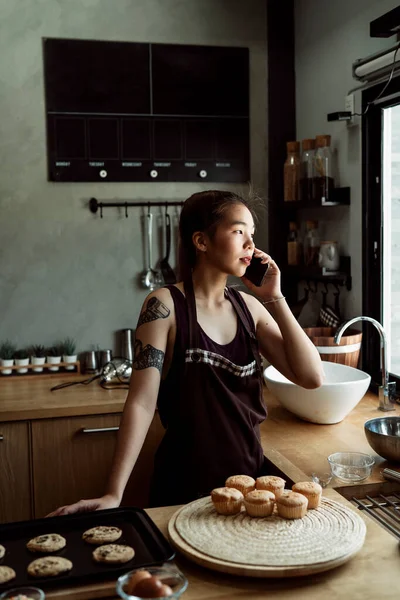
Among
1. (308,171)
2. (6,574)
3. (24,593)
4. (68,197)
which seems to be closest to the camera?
(24,593)

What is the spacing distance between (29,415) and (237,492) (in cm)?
153

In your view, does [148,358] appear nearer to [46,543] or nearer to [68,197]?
[46,543]

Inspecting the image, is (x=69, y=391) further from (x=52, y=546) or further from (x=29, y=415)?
(x=52, y=546)

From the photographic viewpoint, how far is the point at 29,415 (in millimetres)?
2766

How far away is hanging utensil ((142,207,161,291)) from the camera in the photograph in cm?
348

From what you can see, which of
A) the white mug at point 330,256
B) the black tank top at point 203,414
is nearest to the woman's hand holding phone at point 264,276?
the black tank top at point 203,414

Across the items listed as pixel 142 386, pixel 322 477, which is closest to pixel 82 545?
pixel 142 386

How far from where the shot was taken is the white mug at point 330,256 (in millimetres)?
3043

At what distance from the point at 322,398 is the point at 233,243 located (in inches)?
29.5

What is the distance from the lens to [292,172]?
10.8 feet

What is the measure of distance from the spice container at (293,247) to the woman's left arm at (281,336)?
1.30 metres

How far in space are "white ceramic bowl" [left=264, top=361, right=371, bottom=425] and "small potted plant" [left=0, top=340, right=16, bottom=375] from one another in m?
1.39

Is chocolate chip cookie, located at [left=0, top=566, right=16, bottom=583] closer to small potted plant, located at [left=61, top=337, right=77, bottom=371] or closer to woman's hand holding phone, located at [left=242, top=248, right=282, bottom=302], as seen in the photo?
woman's hand holding phone, located at [left=242, top=248, right=282, bottom=302]

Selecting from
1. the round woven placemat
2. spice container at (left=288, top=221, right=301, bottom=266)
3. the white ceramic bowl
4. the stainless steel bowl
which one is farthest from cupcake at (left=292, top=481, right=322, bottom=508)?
spice container at (left=288, top=221, right=301, bottom=266)
